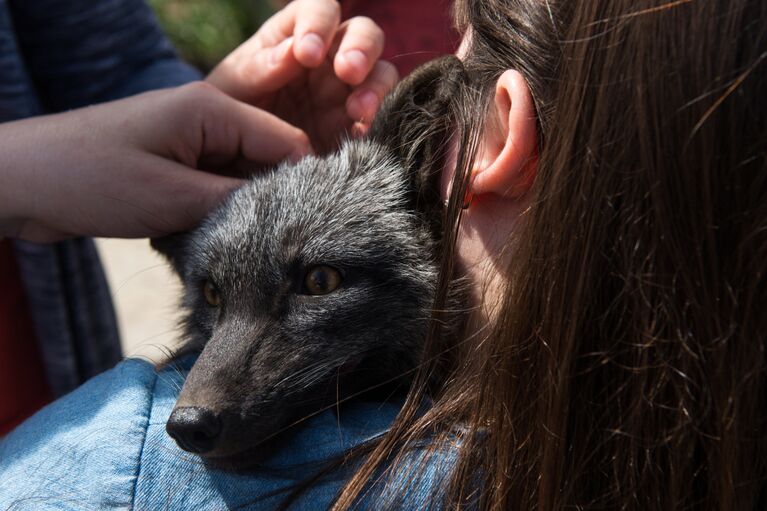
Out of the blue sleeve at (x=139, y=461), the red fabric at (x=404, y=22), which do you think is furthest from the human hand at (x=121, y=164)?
the red fabric at (x=404, y=22)

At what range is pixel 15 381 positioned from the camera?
2785 millimetres

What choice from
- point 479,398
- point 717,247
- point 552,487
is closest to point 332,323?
point 479,398

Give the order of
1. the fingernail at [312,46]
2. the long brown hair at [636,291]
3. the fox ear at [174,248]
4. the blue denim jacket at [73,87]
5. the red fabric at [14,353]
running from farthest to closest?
1. the red fabric at [14,353]
2. the blue denim jacket at [73,87]
3. the fingernail at [312,46]
4. the fox ear at [174,248]
5. the long brown hair at [636,291]

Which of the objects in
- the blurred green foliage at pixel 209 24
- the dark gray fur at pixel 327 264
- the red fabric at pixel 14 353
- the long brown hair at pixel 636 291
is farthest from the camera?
the blurred green foliage at pixel 209 24

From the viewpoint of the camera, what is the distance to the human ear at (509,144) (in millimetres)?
1521

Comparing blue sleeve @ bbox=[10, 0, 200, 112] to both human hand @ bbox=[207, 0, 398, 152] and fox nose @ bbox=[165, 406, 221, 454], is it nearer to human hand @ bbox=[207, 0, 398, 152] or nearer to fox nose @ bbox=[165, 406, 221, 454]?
human hand @ bbox=[207, 0, 398, 152]

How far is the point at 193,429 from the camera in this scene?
4.96 ft

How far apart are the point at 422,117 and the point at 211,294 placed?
2.45ft

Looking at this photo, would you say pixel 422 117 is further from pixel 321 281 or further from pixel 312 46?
pixel 312 46

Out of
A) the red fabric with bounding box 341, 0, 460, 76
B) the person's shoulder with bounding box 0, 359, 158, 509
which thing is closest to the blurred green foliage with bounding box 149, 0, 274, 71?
the red fabric with bounding box 341, 0, 460, 76

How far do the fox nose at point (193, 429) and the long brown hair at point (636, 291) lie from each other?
0.32 m

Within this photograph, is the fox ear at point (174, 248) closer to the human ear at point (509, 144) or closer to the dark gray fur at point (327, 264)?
the dark gray fur at point (327, 264)

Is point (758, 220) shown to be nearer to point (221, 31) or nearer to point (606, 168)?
point (606, 168)

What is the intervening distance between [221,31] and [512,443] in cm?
918
